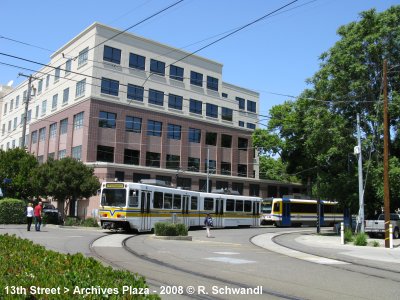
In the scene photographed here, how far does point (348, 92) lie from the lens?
32.0 metres

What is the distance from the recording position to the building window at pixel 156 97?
5281 cm

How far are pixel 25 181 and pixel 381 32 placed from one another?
30064mm

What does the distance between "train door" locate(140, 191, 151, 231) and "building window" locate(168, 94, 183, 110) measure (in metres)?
27.8

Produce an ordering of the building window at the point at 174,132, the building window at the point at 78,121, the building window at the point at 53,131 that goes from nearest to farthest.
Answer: the building window at the point at 78,121, the building window at the point at 174,132, the building window at the point at 53,131

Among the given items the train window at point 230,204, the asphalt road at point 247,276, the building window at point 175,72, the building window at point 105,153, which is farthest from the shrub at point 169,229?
the building window at point 175,72

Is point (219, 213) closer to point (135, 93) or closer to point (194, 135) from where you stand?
point (135, 93)

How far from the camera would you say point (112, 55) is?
49.7 meters

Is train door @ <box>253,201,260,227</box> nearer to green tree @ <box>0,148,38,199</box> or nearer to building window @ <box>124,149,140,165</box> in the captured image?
building window @ <box>124,149,140,165</box>

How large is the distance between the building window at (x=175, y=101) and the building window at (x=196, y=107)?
1603 mm

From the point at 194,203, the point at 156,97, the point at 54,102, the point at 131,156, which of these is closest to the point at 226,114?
the point at 156,97

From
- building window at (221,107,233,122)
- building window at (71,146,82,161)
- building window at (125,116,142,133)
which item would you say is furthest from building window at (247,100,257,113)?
building window at (71,146,82,161)

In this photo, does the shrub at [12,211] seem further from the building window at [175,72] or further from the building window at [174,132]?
the building window at [175,72]

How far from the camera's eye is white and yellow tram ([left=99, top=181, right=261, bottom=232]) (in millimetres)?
→ 26844

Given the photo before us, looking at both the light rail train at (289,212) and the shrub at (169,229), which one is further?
the light rail train at (289,212)
